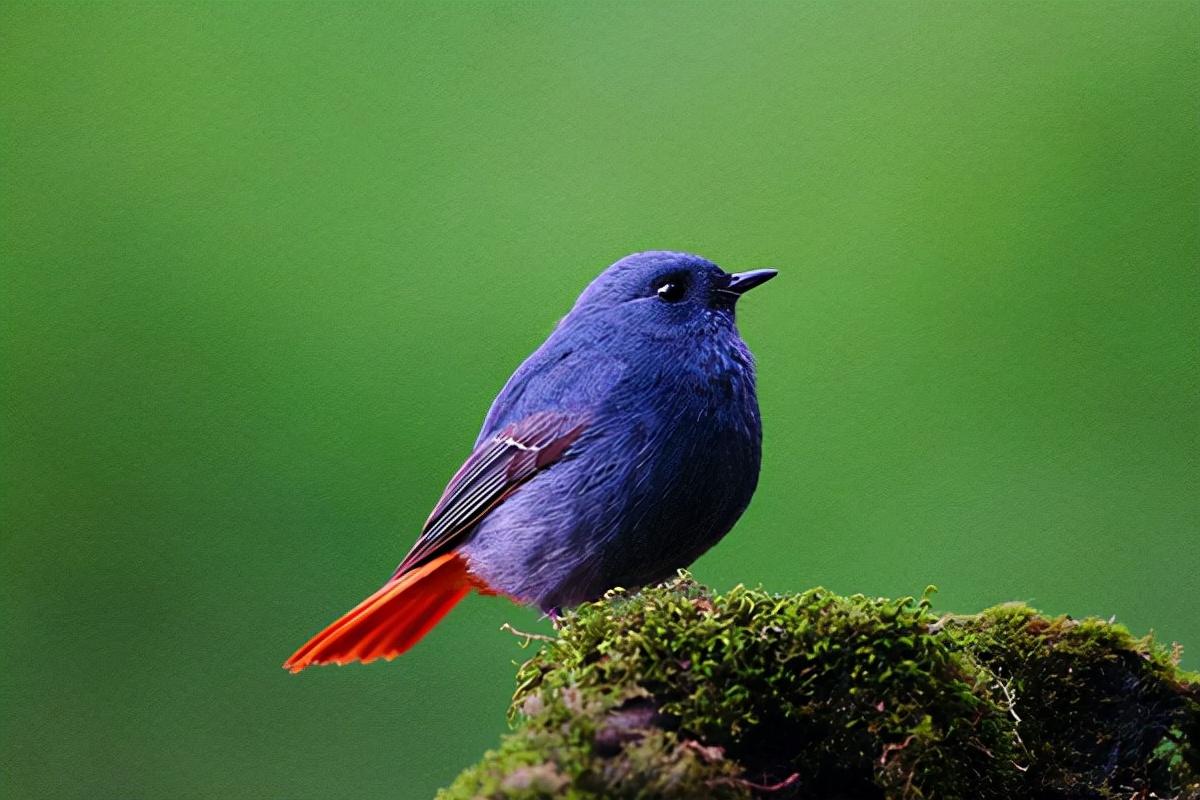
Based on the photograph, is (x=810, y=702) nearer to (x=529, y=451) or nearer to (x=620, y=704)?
(x=620, y=704)

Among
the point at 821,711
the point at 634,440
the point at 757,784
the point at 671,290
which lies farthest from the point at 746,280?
the point at 757,784

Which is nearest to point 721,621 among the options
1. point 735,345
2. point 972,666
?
point 972,666

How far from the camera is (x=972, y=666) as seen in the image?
276 cm

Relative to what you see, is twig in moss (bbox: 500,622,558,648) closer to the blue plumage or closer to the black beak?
the blue plumage

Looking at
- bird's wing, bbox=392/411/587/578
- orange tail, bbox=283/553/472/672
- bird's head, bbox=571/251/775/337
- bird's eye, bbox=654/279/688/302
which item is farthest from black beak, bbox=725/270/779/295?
orange tail, bbox=283/553/472/672

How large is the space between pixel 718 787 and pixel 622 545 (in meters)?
1.25

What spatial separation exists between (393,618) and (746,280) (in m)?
1.65

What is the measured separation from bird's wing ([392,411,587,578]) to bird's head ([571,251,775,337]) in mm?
399

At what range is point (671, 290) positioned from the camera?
3.80 metres

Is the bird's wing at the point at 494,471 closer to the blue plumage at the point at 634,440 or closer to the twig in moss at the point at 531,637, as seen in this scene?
the blue plumage at the point at 634,440

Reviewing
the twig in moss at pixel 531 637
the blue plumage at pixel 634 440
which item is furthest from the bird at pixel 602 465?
the twig in moss at pixel 531 637

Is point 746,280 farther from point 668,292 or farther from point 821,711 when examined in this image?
point 821,711

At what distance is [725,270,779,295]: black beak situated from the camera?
12.6 feet

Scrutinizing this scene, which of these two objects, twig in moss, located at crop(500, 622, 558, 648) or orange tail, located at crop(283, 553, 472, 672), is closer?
twig in moss, located at crop(500, 622, 558, 648)
